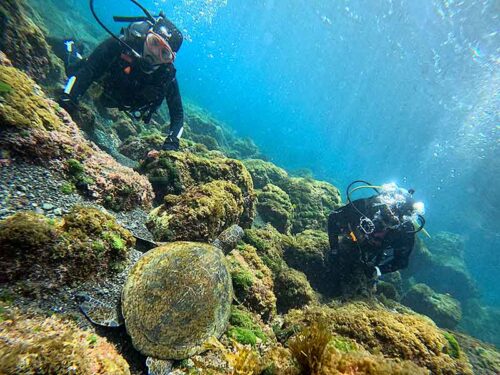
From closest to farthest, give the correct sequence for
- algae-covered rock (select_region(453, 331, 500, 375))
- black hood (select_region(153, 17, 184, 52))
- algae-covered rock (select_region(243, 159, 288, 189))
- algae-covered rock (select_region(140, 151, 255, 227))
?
algae-covered rock (select_region(453, 331, 500, 375)) < algae-covered rock (select_region(140, 151, 255, 227)) < black hood (select_region(153, 17, 184, 52)) < algae-covered rock (select_region(243, 159, 288, 189))

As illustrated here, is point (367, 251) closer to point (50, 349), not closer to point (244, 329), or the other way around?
point (244, 329)

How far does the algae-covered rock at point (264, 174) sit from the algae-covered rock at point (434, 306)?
1038cm

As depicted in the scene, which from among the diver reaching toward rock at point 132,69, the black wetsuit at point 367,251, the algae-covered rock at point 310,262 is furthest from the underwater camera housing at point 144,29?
the black wetsuit at point 367,251

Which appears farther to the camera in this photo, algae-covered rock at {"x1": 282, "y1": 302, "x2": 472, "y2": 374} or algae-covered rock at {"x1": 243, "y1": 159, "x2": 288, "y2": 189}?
algae-covered rock at {"x1": 243, "y1": 159, "x2": 288, "y2": 189}

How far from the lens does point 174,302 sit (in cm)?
308

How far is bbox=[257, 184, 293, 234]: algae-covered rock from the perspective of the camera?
9.09 metres

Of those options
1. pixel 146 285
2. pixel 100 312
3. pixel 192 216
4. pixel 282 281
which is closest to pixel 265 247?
pixel 282 281

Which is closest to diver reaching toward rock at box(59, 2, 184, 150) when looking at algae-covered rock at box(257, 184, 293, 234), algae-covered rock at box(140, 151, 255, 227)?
algae-covered rock at box(140, 151, 255, 227)

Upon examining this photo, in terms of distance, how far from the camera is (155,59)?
5539mm

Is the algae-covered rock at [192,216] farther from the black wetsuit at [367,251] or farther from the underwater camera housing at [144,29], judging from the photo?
the black wetsuit at [367,251]

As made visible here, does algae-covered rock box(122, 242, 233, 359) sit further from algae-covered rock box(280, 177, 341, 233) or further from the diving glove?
algae-covered rock box(280, 177, 341, 233)

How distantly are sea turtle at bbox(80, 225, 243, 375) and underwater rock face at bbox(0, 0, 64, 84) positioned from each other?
782cm

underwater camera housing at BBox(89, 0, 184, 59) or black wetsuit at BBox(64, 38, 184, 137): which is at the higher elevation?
underwater camera housing at BBox(89, 0, 184, 59)

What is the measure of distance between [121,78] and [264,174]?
26.4ft
